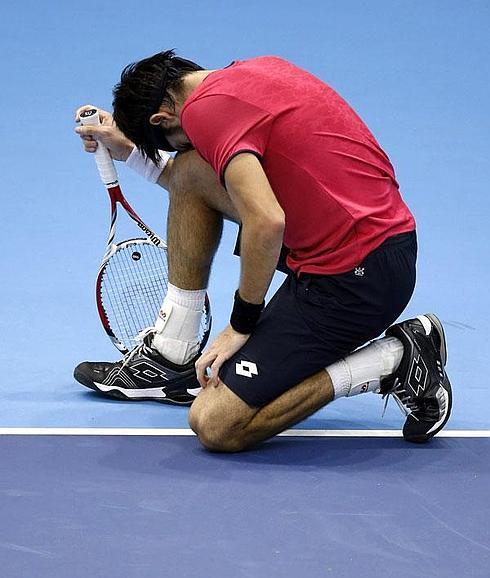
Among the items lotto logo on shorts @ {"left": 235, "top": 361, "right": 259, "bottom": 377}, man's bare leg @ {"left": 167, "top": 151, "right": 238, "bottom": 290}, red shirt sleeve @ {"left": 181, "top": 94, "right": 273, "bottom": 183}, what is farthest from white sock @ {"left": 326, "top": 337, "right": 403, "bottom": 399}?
red shirt sleeve @ {"left": 181, "top": 94, "right": 273, "bottom": 183}

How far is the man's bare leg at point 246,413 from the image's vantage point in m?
3.10

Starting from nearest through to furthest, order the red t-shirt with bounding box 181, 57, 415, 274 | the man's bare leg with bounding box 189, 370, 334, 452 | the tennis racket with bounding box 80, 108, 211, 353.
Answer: the red t-shirt with bounding box 181, 57, 415, 274, the man's bare leg with bounding box 189, 370, 334, 452, the tennis racket with bounding box 80, 108, 211, 353

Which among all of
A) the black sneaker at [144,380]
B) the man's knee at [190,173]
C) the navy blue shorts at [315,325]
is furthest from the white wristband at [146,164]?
the navy blue shorts at [315,325]

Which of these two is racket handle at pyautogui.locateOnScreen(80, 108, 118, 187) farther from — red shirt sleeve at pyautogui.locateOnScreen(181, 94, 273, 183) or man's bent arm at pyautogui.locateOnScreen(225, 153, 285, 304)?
man's bent arm at pyautogui.locateOnScreen(225, 153, 285, 304)

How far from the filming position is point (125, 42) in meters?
7.24

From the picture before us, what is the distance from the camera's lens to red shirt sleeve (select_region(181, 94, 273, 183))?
2939mm

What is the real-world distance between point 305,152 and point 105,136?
747 mm

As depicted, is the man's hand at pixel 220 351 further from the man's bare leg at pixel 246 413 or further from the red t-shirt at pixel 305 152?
the red t-shirt at pixel 305 152

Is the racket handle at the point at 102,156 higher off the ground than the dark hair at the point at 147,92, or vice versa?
the dark hair at the point at 147,92

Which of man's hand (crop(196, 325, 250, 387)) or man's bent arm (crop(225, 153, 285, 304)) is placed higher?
man's bent arm (crop(225, 153, 285, 304))

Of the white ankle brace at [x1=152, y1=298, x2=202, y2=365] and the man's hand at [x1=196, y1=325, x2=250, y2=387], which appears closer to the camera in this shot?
the man's hand at [x1=196, y1=325, x2=250, y2=387]

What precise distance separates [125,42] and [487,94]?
80.9 inches

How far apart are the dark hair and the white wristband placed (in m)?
0.40

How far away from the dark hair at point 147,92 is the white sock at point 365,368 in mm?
729
